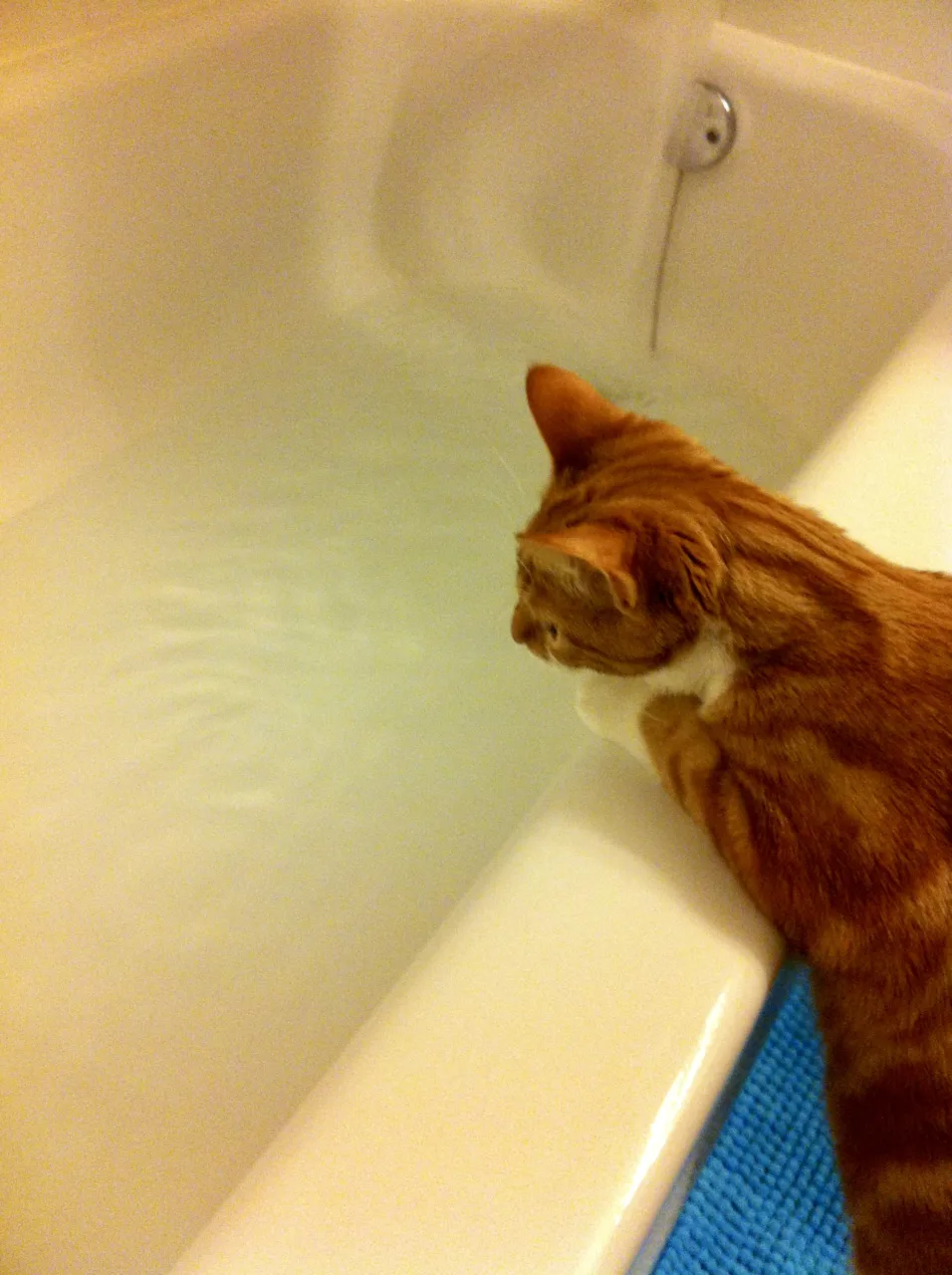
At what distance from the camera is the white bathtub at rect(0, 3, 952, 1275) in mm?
480

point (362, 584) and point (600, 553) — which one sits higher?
point (600, 553)

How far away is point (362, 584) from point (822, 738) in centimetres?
70

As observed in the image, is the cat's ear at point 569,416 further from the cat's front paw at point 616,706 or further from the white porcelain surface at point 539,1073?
the white porcelain surface at point 539,1073

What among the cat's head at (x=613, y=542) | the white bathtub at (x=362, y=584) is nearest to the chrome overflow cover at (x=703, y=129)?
the white bathtub at (x=362, y=584)

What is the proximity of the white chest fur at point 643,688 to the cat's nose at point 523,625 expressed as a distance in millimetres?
56

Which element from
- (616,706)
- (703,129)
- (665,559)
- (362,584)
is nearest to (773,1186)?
(616,706)

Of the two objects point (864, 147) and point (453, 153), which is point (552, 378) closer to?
point (864, 147)

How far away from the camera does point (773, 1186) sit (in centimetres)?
Result: 88

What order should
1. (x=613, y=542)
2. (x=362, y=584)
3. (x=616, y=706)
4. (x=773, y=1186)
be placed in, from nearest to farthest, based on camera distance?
(x=613, y=542) → (x=616, y=706) → (x=773, y=1186) → (x=362, y=584)

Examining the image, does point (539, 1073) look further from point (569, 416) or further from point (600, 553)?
point (569, 416)

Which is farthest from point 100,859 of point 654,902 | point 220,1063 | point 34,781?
point 654,902

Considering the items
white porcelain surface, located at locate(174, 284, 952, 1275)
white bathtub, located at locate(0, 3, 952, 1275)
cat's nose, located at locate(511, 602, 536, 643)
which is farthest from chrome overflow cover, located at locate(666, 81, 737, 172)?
white porcelain surface, located at locate(174, 284, 952, 1275)

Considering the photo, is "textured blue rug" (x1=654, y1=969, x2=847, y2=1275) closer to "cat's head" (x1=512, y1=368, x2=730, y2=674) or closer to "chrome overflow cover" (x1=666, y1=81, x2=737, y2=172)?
"cat's head" (x1=512, y1=368, x2=730, y2=674)

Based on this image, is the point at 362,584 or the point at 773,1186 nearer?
the point at 773,1186
